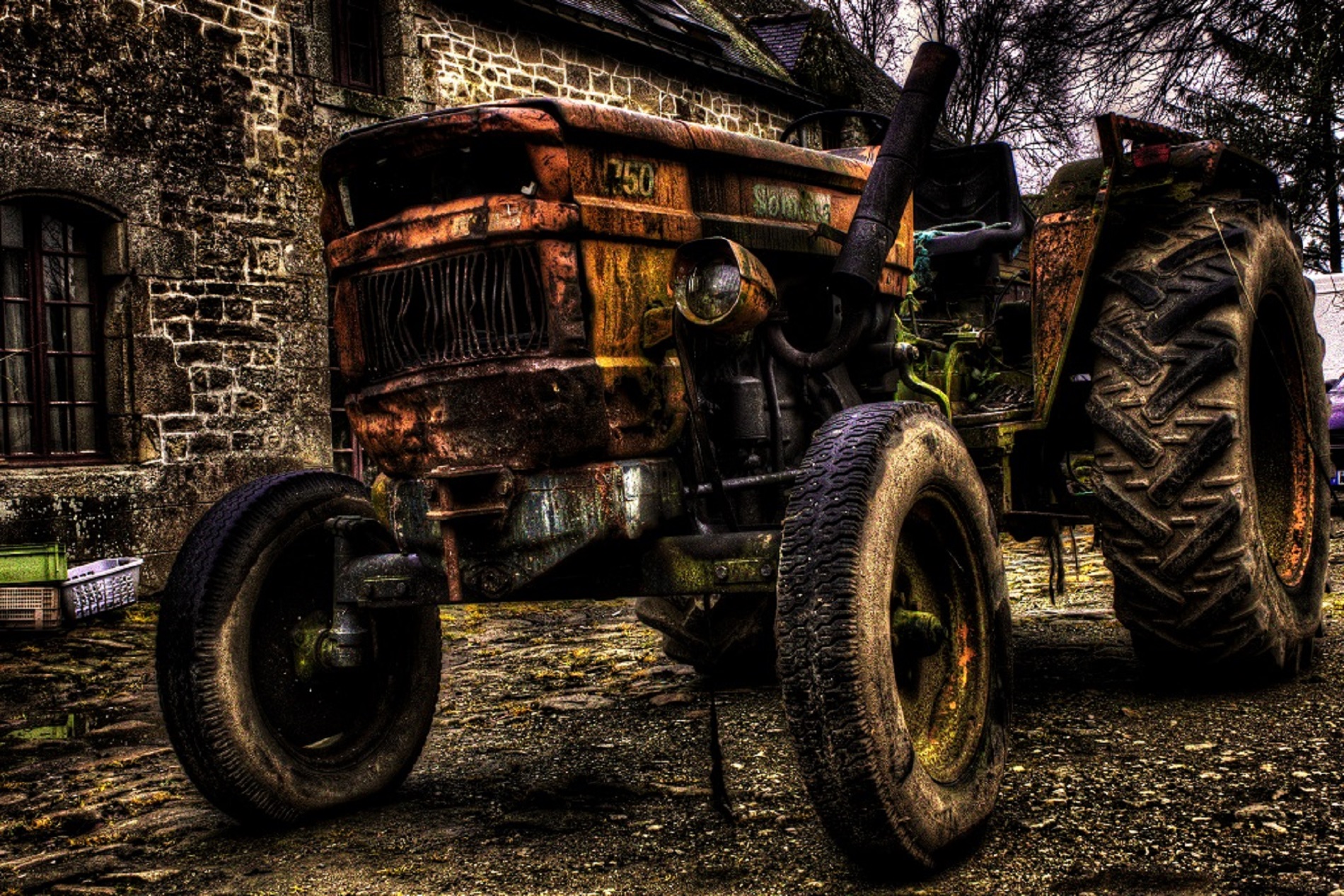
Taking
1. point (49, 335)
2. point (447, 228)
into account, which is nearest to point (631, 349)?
point (447, 228)

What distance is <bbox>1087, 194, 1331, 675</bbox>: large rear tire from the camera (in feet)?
13.5

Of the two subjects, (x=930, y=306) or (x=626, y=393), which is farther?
(x=930, y=306)

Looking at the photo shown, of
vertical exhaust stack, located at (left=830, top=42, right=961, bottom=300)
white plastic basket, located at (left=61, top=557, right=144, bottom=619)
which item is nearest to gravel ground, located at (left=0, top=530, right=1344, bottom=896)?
vertical exhaust stack, located at (left=830, top=42, right=961, bottom=300)

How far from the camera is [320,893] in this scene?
3168mm

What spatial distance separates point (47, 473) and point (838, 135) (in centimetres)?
1076

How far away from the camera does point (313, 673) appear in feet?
12.9

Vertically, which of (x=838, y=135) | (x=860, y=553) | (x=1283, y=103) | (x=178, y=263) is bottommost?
(x=860, y=553)

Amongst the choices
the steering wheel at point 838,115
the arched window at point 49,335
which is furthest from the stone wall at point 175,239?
the steering wheel at point 838,115

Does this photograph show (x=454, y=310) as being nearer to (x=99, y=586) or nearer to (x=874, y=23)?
(x=99, y=586)

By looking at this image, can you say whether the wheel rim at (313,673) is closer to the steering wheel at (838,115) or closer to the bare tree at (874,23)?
the steering wheel at (838,115)

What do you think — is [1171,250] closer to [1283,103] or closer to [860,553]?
[860,553]

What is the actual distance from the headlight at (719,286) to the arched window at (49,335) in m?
7.43

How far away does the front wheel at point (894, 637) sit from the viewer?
282 cm

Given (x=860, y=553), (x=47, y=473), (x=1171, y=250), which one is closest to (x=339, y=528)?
(x=860, y=553)
